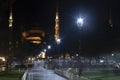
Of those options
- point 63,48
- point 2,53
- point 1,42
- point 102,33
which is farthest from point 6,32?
point 63,48

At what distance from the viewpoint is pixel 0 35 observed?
217ft

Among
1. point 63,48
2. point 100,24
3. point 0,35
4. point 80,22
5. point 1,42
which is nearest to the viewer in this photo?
point 80,22

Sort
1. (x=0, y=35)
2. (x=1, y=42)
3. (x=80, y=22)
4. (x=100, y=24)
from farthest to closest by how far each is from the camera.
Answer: (x=100, y=24) < (x=1, y=42) < (x=0, y=35) < (x=80, y=22)

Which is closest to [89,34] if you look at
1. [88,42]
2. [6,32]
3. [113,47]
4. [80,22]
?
[88,42]

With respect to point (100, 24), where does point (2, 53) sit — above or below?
→ below

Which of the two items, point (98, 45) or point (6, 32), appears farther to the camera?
point (98, 45)

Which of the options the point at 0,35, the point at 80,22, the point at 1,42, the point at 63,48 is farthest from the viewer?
the point at 63,48

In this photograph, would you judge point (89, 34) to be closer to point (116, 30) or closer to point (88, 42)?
point (88, 42)

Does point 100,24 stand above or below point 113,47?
above

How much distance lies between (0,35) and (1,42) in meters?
4.51

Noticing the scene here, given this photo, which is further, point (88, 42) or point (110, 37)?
point (88, 42)

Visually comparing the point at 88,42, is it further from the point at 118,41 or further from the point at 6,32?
the point at 6,32

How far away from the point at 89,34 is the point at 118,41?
28.7 feet

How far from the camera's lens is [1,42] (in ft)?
231
